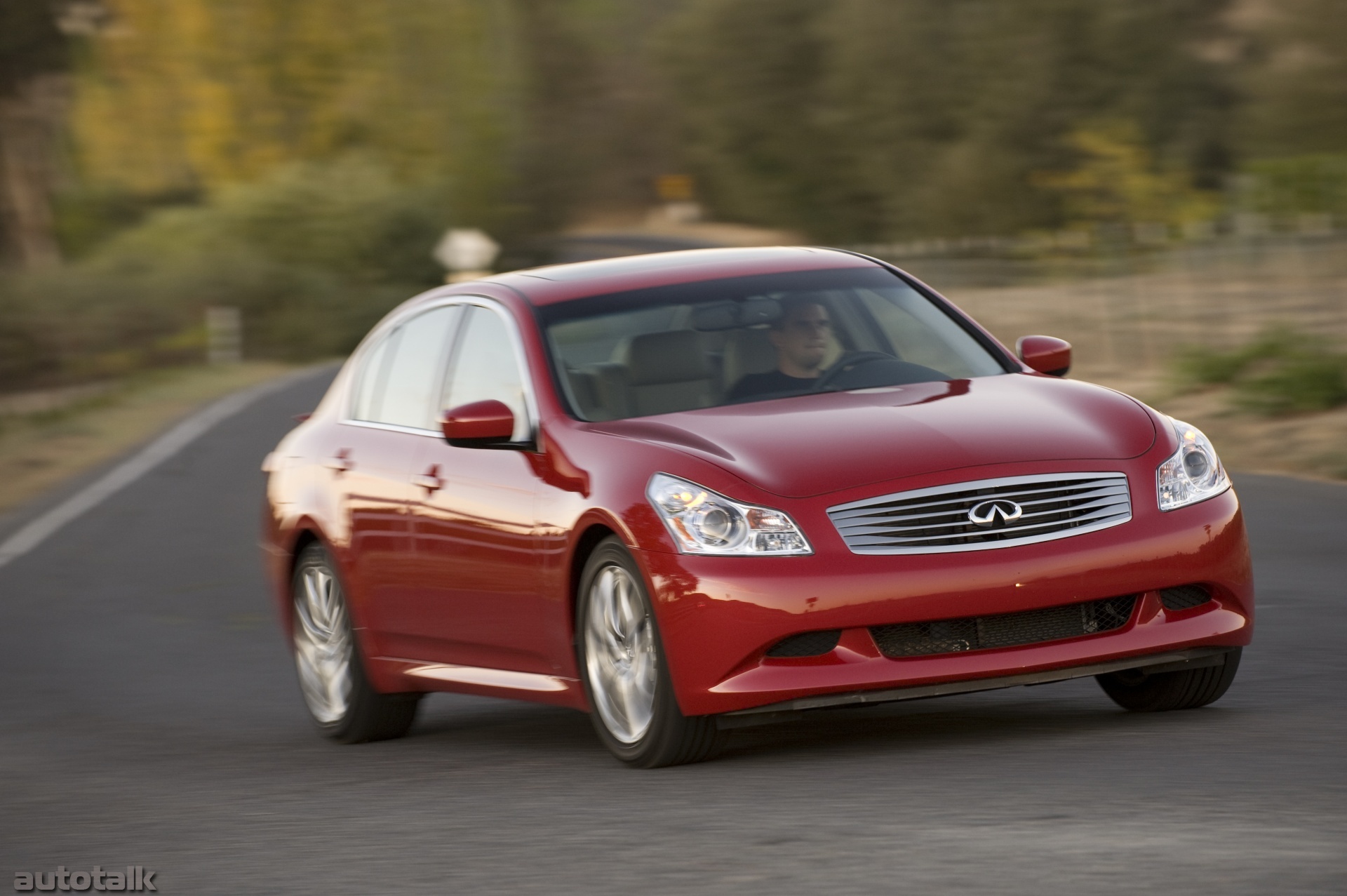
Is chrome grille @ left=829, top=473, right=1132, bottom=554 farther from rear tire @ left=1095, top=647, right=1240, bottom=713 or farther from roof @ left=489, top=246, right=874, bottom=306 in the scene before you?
roof @ left=489, top=246, right=874, bottom=306

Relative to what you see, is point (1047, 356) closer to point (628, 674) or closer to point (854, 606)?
point (854, 606)

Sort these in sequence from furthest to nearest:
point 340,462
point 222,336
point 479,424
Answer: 1. point 222,336
2. point 340,462
3. point 479,424

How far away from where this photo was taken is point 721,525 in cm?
682

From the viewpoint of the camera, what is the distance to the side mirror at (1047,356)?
328 inches

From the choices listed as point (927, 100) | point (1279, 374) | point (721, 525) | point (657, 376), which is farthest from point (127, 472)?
point (927, 100)

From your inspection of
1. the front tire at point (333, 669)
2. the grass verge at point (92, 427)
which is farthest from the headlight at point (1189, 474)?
the grass verge at point (92, 427)

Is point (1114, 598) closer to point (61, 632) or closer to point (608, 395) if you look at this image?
point (608, 395)

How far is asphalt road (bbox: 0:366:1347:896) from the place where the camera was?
5.35 m

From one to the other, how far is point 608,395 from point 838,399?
74cm

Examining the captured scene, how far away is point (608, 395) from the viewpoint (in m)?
7.86

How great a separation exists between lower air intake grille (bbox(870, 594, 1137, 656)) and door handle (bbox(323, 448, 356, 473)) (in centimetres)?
275

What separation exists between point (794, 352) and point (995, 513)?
4.73 feet

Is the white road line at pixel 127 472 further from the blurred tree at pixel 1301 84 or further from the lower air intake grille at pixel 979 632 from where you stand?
the blurred tree at pixel 1301 84

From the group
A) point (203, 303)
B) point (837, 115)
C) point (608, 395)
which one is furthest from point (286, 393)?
point (837, 115)
